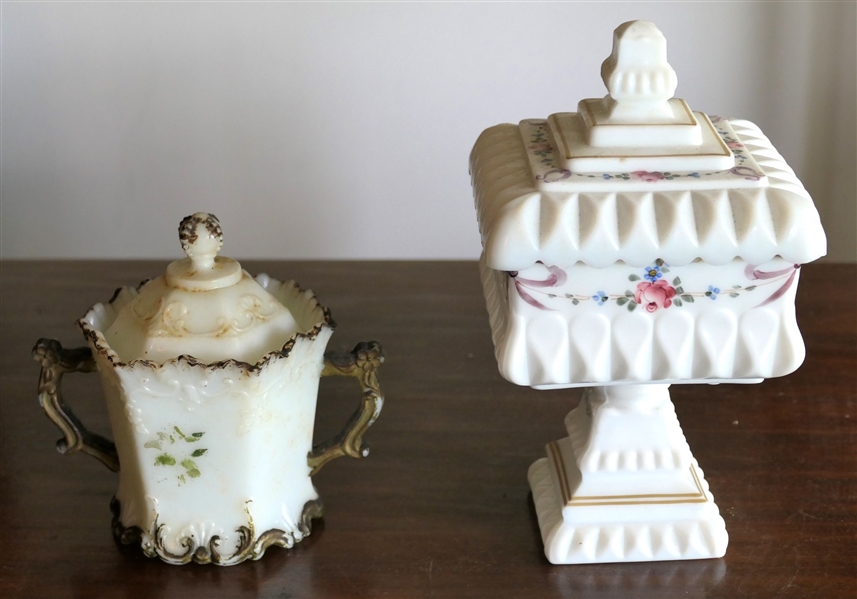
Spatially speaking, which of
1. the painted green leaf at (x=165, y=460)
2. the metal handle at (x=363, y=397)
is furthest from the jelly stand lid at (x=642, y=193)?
the painted green leaf at (x=165, y=460)

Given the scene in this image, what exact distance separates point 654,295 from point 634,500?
160mm

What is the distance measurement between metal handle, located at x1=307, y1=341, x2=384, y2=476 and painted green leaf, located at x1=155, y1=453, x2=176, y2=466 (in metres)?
0.09

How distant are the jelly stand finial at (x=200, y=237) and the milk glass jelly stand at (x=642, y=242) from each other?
0.53 feet

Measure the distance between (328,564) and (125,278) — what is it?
45cm

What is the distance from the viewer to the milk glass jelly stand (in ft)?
1.69

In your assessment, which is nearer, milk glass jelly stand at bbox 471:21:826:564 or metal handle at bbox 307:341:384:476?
milk glass jelly stand at bbox 471:21:826:564

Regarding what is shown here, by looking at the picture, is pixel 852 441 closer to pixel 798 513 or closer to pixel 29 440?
pixel 798 513

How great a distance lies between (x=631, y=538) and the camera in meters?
0.63

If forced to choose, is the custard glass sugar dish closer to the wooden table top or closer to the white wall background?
the wooden table top

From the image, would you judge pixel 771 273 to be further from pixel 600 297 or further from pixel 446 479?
pixel 446 479

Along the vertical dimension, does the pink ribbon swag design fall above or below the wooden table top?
above

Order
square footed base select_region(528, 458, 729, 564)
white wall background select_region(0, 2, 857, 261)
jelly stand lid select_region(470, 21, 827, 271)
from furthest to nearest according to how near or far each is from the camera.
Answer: white wall background select_region(0, 2, 857, 261) < square footed base select_region(528, 458, 729, 564) < jelly stand lid select_region(470, 21, 827, 271)

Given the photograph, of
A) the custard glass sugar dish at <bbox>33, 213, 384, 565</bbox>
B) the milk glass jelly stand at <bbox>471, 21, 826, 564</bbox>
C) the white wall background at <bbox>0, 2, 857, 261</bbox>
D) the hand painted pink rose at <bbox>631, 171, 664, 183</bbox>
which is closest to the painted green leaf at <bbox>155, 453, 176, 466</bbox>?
the custard glass sugar dish at <bbox>33, 213, 384, 565</bbox>

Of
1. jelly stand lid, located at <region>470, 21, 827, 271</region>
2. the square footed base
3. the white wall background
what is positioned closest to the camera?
jelly stand lid, located at <region>470, 21, 827, 271</region>
